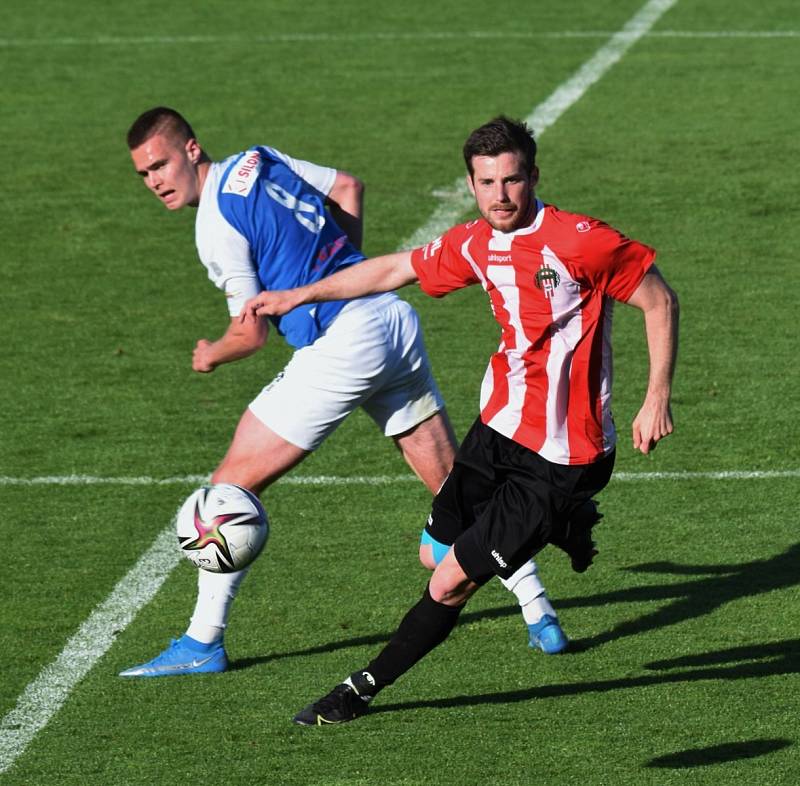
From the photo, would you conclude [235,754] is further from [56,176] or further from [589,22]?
[589,22]

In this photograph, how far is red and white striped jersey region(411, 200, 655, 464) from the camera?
5.76 m

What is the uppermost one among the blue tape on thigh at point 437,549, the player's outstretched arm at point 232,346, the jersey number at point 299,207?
the jersey number at point 299,207

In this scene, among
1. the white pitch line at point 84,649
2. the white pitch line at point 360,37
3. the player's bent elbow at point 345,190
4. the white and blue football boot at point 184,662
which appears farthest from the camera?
the white pitch line at point 360,37

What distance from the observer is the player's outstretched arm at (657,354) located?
5.70m

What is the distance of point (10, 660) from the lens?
22.2 feet

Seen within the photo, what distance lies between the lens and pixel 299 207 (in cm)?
689

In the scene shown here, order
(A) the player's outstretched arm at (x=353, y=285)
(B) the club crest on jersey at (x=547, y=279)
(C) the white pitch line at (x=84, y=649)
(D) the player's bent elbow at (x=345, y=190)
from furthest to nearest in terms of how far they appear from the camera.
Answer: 1. (D) the player's bent elbow at (x=345, y=190)
2. (C) the white pitch line at (x=84, y=649)
3. (A) the player's outstretched arm at (x=353, y=285)
4. (B) the club crest on jersey at (x=547, y=279)

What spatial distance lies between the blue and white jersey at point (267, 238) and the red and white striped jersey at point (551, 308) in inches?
33.5

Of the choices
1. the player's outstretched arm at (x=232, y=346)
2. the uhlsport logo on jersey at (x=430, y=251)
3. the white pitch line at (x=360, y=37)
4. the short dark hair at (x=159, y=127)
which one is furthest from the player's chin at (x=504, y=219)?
the white pitch line at (x=360, y=37)

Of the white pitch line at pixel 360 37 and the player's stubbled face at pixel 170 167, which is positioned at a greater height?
the player's stubbled face at pixel 170 167

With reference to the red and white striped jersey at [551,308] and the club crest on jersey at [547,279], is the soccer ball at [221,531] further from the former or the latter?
the club crest on jersey at [547,279]

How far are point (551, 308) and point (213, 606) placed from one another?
1.80 metres

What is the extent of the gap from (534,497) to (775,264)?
6.01 meters

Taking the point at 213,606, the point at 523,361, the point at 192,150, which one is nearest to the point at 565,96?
the point at 192,150
